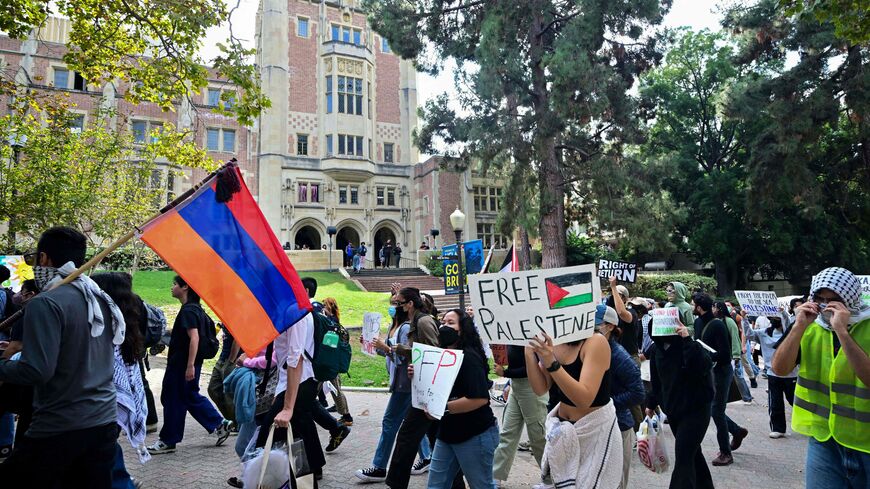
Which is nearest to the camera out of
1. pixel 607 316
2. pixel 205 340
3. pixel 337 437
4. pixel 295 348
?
pixel 295 348

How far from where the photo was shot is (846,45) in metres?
19.5

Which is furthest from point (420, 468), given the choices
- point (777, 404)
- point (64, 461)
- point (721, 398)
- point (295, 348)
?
point (777, 404)

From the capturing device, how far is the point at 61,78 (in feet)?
108

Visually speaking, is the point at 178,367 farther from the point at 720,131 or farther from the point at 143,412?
the point at 720,131

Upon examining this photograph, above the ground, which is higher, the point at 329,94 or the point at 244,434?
the point at 329,94

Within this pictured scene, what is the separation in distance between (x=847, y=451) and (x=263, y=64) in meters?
38.4

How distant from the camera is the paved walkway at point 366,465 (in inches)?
213

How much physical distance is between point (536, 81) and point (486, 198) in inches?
848

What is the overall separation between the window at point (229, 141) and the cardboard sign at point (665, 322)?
34.8 m

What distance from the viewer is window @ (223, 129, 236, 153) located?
35156 mm

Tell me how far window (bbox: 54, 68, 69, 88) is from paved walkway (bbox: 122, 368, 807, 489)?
112 feet

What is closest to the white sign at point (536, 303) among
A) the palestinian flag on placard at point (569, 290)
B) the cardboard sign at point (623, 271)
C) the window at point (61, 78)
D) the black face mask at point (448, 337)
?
the palestinian flag on placard at point (569, 290)

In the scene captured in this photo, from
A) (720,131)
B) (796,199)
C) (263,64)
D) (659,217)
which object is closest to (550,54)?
(659,217)

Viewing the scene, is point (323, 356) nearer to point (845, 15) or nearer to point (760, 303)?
point (845, 15)
